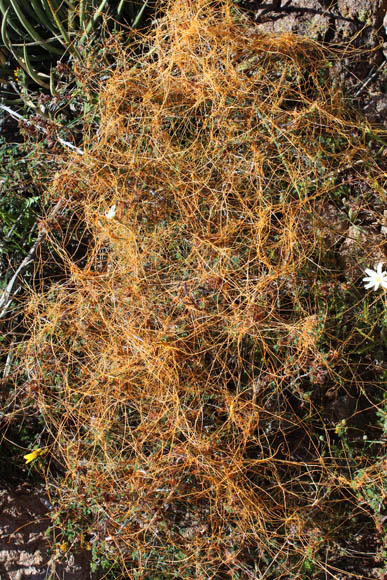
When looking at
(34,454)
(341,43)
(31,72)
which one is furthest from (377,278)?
(31,72)

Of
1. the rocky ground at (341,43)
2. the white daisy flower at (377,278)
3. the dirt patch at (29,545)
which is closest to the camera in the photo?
the white daisy flower at (377,278)

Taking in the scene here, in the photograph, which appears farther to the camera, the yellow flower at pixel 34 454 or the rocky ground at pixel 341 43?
the rocky ground at pixel 341 43

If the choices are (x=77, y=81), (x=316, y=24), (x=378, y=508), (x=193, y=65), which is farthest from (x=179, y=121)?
(x=378, y=508)

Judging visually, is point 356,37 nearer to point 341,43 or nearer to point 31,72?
point 341,43

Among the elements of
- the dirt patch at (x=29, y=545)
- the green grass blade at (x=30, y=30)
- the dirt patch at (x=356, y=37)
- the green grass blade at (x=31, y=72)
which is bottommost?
the dirt patch at (x=29, y=545)

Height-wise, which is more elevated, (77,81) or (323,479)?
(77,81)

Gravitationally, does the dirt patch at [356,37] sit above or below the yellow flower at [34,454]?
above

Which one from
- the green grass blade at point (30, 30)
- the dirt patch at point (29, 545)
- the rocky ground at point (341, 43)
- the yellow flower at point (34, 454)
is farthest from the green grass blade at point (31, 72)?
the dirt patch at point (29, 545)

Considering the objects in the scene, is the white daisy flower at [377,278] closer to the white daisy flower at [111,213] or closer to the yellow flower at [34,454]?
the white daisy flower at [111,213]

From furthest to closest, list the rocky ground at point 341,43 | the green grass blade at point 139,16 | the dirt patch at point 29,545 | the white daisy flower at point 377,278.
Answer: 1. the green grass blade at point 139,16
2. the rocky ground at point 341,43
3. the dirt patch at point 29,545
4. the white daisy flower at point 377,278

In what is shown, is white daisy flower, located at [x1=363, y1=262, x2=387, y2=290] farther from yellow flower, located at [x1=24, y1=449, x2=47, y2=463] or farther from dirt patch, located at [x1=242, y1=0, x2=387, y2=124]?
yellow flower, located at [x1=24, y1=449, x2=47, y2=463]

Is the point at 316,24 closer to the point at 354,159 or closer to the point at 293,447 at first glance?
the point at 354,159
